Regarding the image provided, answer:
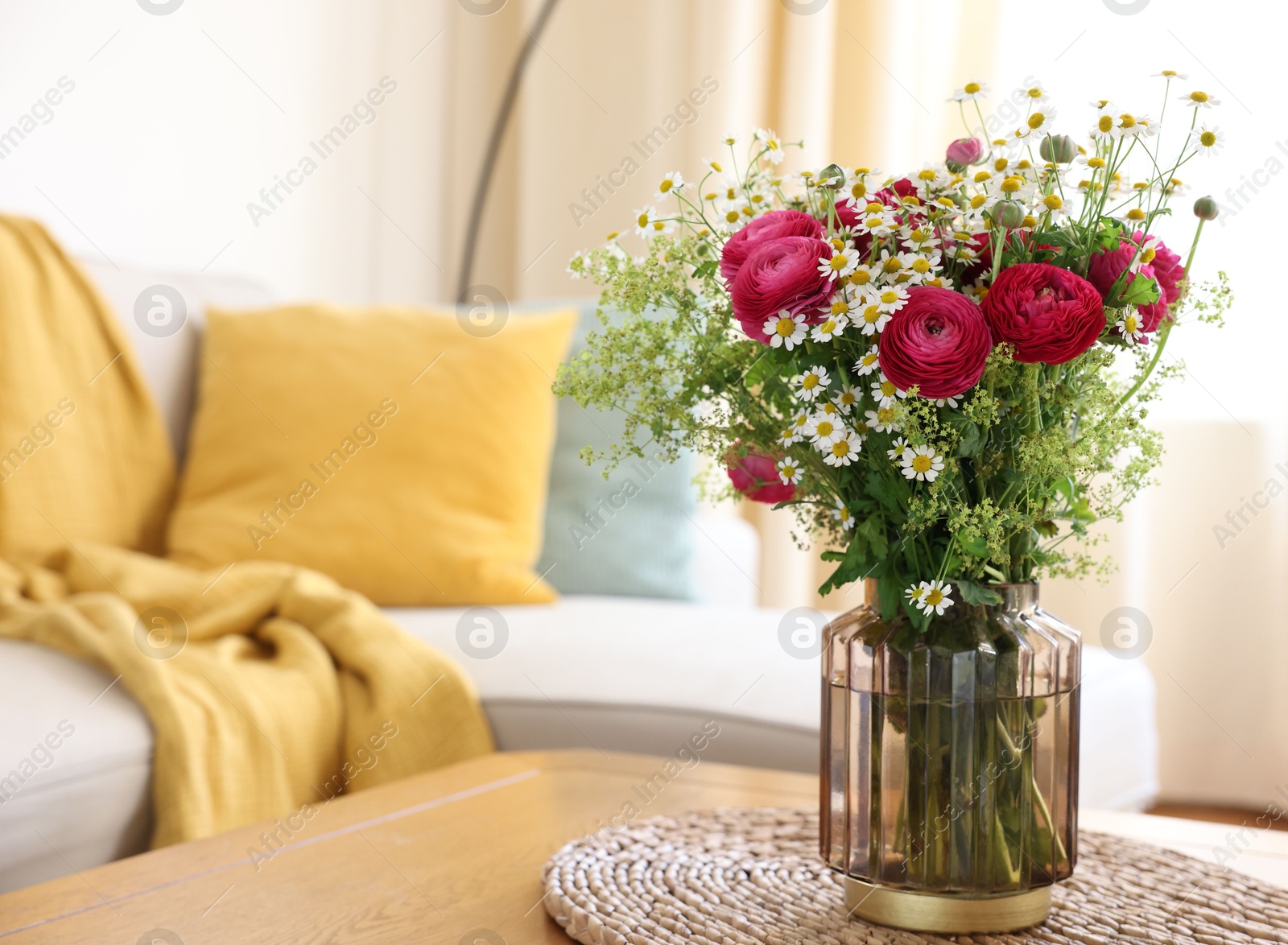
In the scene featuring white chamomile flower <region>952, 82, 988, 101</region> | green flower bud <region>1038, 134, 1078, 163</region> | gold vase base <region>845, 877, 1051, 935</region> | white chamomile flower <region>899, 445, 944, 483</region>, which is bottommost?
gold vase base <region>845, 877, 1051, 935</region>

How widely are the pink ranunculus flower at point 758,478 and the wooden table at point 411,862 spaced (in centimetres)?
29

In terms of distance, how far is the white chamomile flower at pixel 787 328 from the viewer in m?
0.61

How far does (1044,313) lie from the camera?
583 millimetres

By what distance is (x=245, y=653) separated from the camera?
1.38 metres

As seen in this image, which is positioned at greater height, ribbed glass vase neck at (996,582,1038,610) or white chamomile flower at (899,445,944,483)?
white chamomile flower at (899,445,944,483)

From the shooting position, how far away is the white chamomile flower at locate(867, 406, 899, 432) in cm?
62

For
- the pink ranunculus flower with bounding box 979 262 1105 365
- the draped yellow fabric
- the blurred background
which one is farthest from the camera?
the blurred background

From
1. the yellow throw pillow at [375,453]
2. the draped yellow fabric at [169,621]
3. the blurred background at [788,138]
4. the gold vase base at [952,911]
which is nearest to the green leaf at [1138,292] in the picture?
the gold vase base at [952,911]

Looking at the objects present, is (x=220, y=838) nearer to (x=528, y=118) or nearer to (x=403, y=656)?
(x=403, y=656)

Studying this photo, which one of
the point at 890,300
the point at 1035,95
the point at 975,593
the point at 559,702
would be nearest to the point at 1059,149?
the point at 1035,95

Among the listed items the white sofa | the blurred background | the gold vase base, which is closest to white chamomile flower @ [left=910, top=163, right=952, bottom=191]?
the gold vase base

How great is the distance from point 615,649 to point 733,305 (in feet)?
2.87

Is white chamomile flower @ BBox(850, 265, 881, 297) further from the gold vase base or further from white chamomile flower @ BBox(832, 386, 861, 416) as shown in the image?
the gold vase base

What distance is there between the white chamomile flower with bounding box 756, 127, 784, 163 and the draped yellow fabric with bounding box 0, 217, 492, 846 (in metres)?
0.80
